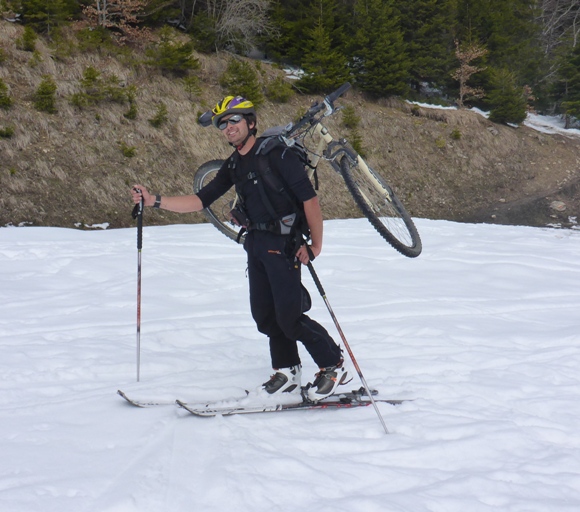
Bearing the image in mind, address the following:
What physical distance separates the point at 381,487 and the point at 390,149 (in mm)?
19049

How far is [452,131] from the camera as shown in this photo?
22.1 metres

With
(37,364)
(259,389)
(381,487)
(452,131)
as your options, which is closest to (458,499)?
(381,487)

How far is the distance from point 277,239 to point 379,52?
20.3 m

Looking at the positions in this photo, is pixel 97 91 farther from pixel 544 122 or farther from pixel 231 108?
pixel 544 122

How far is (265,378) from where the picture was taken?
419 cm

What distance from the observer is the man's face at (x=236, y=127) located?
344 cm

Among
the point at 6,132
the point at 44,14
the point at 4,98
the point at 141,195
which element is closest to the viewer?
the point at 141,195

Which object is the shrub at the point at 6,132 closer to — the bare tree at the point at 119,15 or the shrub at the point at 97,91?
the shrub at the point at 97,91

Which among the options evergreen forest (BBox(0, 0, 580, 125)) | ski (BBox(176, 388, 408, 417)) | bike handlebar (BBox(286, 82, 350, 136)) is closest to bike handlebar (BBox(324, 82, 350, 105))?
bike handlebar (BBox(286, 82, 350, 136))

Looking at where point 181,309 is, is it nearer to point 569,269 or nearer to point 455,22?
point 569,269

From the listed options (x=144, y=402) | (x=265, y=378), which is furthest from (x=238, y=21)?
(x=144, y=402)

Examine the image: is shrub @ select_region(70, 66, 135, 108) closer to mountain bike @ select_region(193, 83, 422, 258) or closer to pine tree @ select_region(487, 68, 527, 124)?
mountain bike @ select_region(193, 83, 422, 258)

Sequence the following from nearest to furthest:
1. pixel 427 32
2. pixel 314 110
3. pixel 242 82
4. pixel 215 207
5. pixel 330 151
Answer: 1. pixel 314 110
2. pixel 330 151
3. pixel 215 207
4. pixel 242 82
5. pixel 427 32

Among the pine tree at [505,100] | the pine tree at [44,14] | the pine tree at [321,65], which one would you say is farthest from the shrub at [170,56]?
the pine tree at [505,100]
